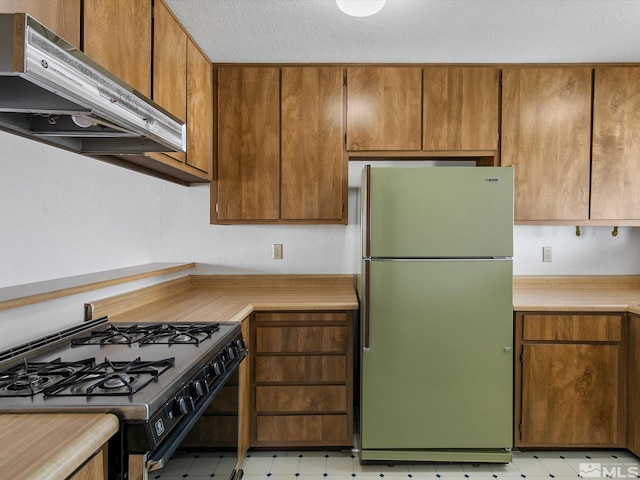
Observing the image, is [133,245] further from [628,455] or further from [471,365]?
[628,455]

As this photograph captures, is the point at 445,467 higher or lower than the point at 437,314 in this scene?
lower

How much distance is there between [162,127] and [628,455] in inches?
115

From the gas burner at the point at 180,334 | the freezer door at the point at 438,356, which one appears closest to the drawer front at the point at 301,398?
the freezer door at the point at 438,356

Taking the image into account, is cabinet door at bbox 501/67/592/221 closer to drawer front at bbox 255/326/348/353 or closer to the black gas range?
drawer front at bbox 255/326/348/353

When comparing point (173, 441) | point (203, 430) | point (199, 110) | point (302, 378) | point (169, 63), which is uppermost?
point (169, 63)

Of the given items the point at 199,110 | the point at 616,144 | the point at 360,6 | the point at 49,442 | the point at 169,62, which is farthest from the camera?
the point at 616,144

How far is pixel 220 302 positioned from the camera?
2285 millimetres

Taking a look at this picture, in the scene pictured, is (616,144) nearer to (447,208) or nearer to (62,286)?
(447,208)

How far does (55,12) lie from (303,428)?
2.16 m

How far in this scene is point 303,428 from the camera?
7.24 ft

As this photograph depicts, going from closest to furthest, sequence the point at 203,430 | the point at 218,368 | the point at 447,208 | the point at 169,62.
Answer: the point at 203,430, the point at 218,368, the point at 169,62, the point at 447,208

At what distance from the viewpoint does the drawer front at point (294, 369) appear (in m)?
2.19

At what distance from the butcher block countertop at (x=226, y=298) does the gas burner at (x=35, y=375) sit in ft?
1.81

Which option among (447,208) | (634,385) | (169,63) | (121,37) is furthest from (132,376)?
(634,385)
